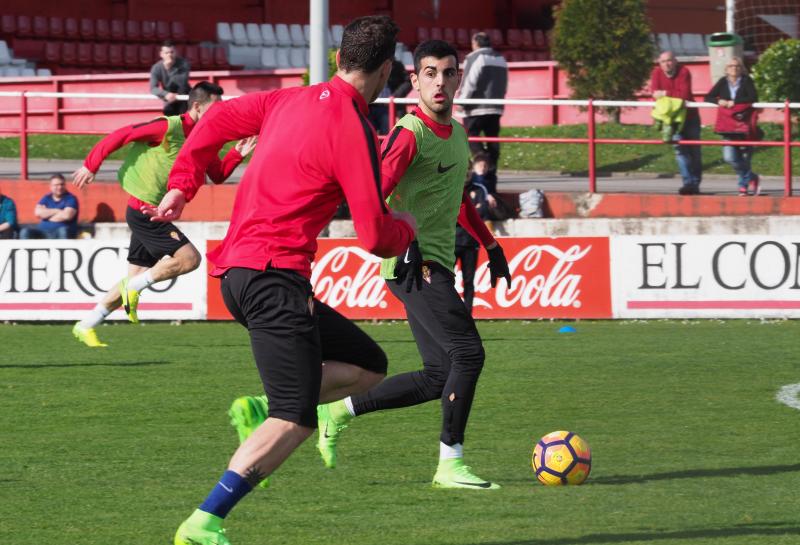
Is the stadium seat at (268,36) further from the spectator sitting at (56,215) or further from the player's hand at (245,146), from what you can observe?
the player's hand at (245,146)

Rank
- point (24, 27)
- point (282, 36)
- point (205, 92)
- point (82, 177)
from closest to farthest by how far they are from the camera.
Result: point (82, 177) → point (205, 92) → point (24, 27) → point (282, 36)

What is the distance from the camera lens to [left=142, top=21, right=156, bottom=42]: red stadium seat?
33.8 metres

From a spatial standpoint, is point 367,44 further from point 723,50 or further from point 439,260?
point 723,50

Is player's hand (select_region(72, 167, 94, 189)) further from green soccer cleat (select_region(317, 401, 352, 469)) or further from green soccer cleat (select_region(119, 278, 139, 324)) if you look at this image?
green soccer cleat (select_region(317, 401, 352, 469))

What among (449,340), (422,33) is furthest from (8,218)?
(422,33)

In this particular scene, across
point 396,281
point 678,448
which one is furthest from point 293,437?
point 678,448

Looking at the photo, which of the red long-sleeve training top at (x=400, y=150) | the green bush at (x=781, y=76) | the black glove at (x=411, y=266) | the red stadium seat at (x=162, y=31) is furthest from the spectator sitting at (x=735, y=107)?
the red stadium seat at (x=162, y=31)

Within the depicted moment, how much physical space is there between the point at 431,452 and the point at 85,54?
25631 millimetres

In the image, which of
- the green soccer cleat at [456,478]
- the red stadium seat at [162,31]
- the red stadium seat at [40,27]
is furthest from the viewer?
the red stadium seat at [162,31]

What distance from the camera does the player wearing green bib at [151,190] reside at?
39.0ft

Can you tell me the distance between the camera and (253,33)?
3462 centimetres

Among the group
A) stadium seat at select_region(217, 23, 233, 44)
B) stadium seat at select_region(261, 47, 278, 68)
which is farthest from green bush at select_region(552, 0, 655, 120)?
stadium seat at select_region(217, 23, 233, 44)

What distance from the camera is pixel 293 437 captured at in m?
5.36

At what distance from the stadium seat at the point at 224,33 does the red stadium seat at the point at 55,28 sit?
361cm
